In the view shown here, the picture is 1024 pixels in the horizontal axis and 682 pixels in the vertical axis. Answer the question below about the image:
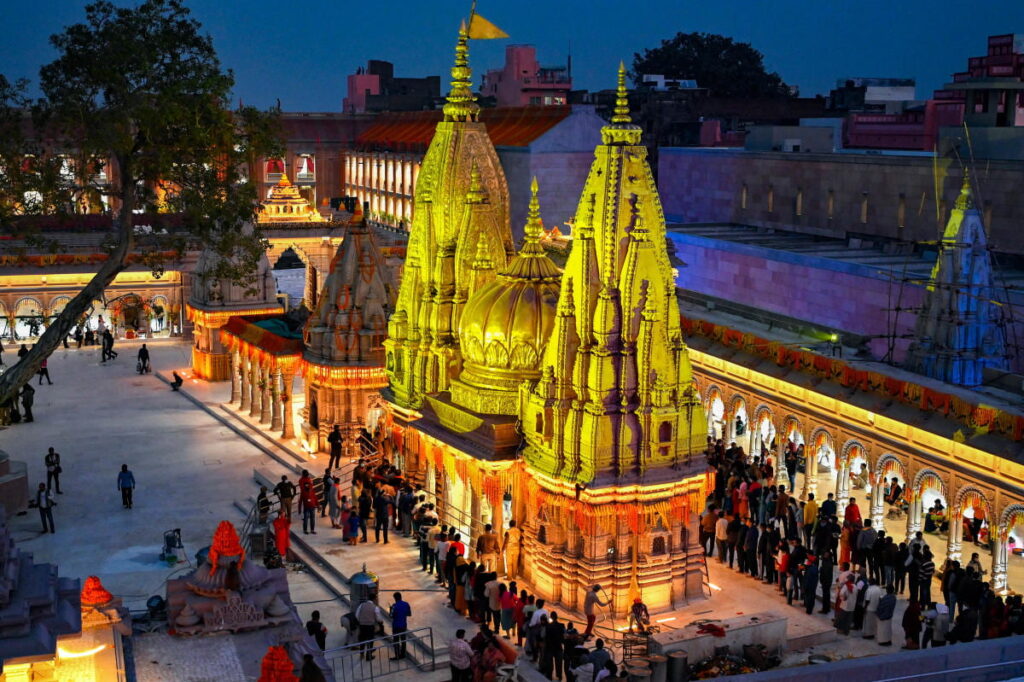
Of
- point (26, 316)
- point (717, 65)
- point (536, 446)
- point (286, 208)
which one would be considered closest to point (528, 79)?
point (717, 65)

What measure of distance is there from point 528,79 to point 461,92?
215 ft

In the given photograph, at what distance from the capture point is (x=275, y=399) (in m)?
35.0

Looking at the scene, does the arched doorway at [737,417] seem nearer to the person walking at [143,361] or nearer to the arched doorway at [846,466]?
the arched doorway at [846,466]

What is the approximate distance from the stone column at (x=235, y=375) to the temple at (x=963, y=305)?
63.8 feet

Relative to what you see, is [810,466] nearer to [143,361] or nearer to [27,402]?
[27,402]

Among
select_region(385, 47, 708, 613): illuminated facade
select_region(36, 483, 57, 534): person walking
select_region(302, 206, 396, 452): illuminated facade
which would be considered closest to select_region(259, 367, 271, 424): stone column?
select_region(302, 206, 396, 452): illuminated facade

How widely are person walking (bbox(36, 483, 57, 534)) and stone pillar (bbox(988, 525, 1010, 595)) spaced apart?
59.6 ft

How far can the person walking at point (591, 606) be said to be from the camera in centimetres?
2038

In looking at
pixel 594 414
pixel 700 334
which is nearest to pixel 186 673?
pixel 594 414

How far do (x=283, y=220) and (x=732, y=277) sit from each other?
74.1 feet

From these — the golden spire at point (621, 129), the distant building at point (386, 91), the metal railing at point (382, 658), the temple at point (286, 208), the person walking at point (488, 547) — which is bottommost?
the metal railing at point (382, 658)

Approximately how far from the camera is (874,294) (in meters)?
35.1

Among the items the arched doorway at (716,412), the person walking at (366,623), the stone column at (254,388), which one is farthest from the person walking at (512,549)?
the stone column at (254,388)

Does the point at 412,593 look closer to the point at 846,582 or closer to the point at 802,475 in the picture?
the point at 846,582
